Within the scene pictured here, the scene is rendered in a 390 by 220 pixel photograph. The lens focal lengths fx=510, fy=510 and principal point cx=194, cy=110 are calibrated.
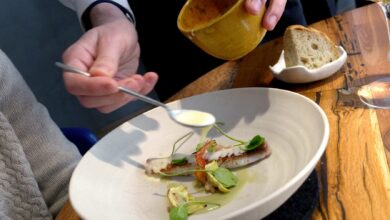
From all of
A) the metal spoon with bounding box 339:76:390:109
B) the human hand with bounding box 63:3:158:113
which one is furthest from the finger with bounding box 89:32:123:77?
the metal spoon with bounding box 339:76:390:109

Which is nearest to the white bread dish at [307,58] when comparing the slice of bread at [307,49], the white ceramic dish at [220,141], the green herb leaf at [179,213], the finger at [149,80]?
the slice of bread at [307,49]

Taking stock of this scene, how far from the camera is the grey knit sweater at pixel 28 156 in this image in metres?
0.92

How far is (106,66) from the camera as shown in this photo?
80cm

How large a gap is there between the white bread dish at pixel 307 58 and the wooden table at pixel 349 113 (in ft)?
0.08

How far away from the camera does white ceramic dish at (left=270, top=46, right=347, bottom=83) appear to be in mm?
928

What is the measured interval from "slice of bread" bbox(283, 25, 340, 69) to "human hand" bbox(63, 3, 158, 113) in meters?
0.30

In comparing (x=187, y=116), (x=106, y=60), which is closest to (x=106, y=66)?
(x=106, y=60)

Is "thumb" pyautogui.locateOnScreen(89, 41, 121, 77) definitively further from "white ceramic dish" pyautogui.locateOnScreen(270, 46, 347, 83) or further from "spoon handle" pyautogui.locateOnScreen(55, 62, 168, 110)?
"white ceramic dish" pyautogui.locateOnScreen(270, 46, 347, 83)

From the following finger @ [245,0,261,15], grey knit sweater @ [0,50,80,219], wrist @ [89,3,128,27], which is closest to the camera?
finger @ [245,0,261,15]

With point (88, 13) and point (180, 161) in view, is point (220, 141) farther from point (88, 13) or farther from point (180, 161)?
point (88, 13)

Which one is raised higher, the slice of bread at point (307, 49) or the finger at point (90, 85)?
the finger at point (90, 85)

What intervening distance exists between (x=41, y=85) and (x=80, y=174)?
1.44m

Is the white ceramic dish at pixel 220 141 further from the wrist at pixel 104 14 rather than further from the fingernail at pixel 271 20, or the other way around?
the wrist at pixel 104 14

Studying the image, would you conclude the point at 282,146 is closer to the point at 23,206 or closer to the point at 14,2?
the point at 23,206
